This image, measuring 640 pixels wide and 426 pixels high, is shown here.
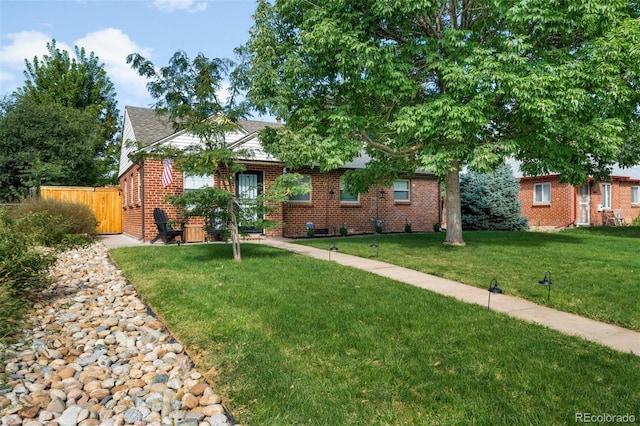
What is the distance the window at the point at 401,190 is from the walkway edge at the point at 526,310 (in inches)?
390

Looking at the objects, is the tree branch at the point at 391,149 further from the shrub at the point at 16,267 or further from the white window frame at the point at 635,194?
the white window frame at the point at 635,194

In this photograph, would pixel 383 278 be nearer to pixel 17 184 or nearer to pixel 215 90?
pixel 215 90

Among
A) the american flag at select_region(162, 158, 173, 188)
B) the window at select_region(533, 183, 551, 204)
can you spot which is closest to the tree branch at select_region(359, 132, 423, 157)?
the american flag at select_region(162, 158, 173, 188)

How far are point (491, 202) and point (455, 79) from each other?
12154 millimetres

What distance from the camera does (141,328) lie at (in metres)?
4.52

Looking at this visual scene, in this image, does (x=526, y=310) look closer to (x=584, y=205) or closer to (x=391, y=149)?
(x=391, y=149)

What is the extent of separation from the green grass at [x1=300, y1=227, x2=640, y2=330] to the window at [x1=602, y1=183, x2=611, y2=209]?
13860 millimetres

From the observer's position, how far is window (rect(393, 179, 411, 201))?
17.6m

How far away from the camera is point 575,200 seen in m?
21.5

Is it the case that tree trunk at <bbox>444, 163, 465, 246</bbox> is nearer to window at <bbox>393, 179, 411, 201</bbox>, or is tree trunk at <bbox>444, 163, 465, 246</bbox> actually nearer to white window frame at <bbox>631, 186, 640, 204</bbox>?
window at <bbox>393, 179, 411, 201</bbox>

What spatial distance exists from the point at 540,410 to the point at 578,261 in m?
7.05

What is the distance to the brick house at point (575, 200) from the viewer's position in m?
21.6

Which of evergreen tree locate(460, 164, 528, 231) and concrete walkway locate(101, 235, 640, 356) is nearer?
concrete walkway locate(101, 235, 640, 356)

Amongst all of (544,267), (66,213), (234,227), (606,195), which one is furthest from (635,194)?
(66,213)
